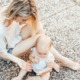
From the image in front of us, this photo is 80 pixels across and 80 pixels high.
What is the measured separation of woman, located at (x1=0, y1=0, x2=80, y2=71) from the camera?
1.51 meters

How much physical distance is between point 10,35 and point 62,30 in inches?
24.9

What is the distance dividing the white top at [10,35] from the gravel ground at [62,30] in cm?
19

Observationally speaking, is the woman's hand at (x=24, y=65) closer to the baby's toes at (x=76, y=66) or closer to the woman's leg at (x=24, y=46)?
the woman's leg at (x=24, y=46)

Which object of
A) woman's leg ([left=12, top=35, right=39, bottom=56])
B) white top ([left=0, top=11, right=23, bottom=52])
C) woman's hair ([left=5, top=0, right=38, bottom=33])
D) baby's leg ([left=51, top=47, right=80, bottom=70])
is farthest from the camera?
baby's leg ([left=51, top=47, right=80, bottom=70])

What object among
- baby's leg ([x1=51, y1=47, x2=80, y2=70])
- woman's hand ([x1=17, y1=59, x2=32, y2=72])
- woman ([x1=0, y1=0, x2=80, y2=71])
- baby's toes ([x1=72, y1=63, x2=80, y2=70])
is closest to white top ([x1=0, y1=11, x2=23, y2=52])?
woman ([x1=0, y1=0, x2=80, y2=71])

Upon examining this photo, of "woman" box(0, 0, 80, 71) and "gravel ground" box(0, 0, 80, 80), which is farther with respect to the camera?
"gravel ground" box(0, 0, 80, 80)

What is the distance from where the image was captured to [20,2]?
4.92 ft

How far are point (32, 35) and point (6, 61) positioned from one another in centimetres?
29

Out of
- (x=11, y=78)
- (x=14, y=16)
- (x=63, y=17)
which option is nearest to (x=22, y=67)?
(x=11, y=78)

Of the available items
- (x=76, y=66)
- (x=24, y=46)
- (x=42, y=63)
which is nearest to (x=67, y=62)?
(x=76, y=66)

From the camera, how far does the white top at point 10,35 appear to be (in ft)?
5.25

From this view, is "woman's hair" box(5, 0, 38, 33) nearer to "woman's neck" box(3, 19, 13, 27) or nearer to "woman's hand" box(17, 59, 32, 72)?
"woman's neck" box(3, 19, 13, 27)

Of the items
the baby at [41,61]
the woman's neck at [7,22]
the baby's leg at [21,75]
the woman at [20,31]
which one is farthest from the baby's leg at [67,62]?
the woman's neck at [7,22]

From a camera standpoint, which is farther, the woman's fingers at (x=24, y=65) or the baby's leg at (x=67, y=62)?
the baby's leg at (x=67, y=62)
